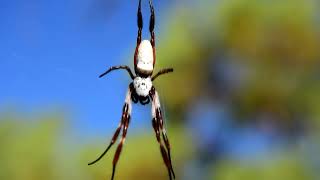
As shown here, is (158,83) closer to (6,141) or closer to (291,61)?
(291,61)

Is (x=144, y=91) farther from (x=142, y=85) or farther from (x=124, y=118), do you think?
(x=124, y=118)

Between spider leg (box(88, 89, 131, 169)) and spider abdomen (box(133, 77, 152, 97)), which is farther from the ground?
spider abdomen (box(133, 77, 152, 97))

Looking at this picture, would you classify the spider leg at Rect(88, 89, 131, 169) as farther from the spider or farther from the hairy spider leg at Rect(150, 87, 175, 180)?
the hairy spider leg at Rect(150, 87, 175, 180)

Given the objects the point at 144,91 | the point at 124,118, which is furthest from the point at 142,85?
the point at 124,118

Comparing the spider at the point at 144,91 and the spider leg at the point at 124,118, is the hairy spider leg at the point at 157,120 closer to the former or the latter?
the spider at the point at 144,91

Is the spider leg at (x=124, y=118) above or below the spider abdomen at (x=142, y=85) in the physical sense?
below

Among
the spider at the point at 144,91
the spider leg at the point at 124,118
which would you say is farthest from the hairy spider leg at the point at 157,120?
the spider leg at the point at 124,118

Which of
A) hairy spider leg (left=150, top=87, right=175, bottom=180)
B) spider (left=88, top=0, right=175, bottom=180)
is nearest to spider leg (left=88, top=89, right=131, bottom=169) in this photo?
spider (left=88, top=0, right=175, bottom=180)

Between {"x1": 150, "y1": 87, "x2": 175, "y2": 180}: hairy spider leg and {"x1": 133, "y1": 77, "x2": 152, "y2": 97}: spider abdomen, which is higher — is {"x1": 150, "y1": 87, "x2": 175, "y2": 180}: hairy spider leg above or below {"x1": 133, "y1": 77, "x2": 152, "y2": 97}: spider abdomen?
below

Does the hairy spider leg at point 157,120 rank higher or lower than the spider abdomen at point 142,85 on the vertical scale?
lower
